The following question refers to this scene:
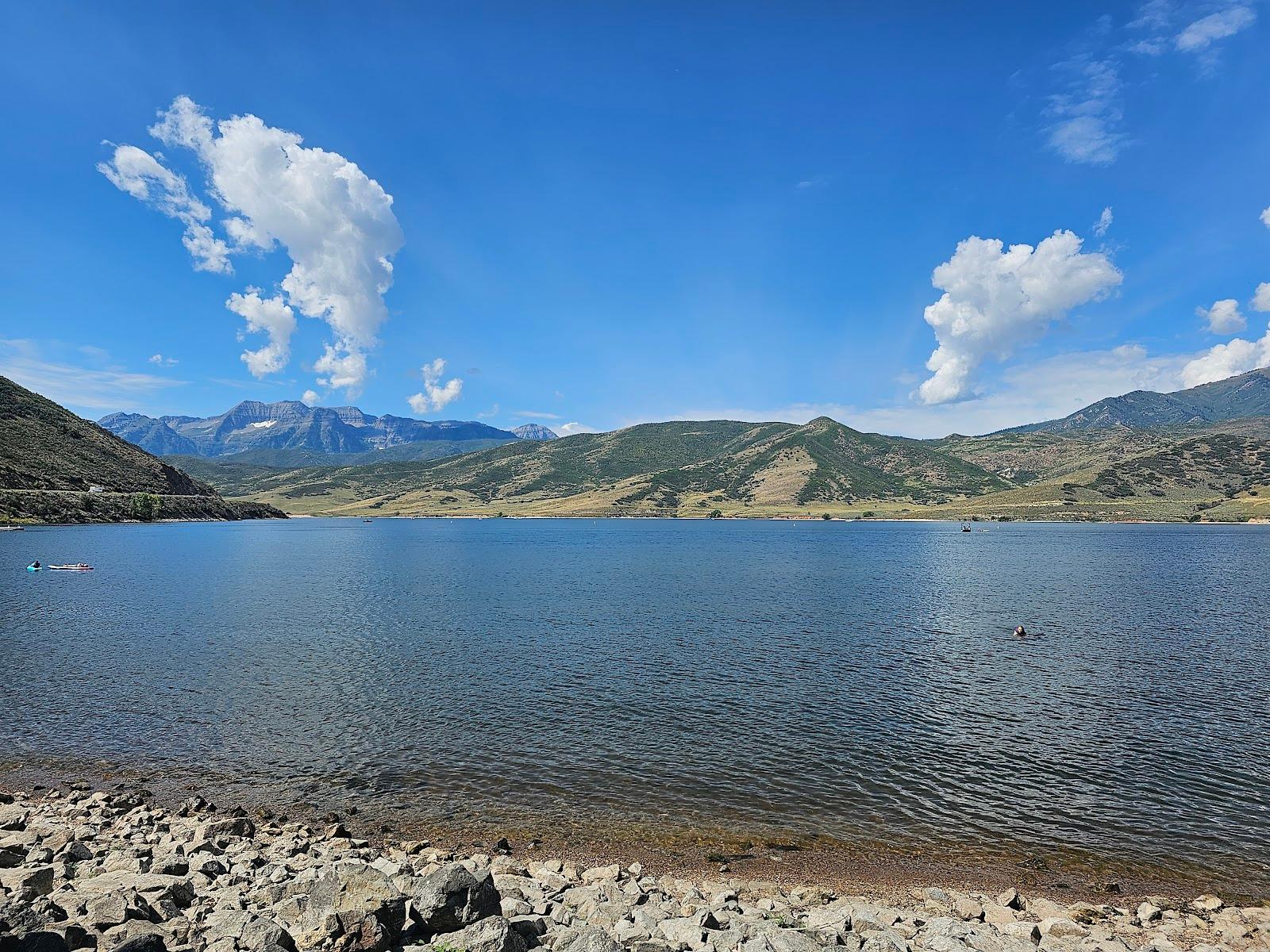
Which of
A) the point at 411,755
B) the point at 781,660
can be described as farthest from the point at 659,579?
the point at 411,755

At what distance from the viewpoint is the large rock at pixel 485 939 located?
49.2ft

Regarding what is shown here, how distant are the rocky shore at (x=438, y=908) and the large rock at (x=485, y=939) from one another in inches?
1.5

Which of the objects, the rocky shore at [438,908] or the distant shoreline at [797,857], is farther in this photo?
the distant shoreline at [797,857]

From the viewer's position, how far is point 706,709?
4309cm

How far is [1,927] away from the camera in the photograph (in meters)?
14.0

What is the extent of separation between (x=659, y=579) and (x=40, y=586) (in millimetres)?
95624

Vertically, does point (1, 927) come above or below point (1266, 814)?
above

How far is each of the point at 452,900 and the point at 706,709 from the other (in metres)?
28.3

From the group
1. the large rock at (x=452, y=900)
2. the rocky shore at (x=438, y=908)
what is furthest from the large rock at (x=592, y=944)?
the large rock at (x=452, y=900)

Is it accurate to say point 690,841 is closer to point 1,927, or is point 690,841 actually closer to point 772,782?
point 772,782

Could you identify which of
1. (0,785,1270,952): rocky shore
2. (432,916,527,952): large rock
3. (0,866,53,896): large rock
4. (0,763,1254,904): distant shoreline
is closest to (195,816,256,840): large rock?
(0,785,1270,952): rocky shore

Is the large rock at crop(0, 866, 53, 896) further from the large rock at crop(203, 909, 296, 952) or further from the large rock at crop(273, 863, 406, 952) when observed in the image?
the large rock at crop(273, 863, 406, 952)

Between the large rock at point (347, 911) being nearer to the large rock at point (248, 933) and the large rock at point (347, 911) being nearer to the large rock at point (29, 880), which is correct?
the large rock at point (248, 933)

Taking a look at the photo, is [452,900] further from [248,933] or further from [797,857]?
[797,857]
